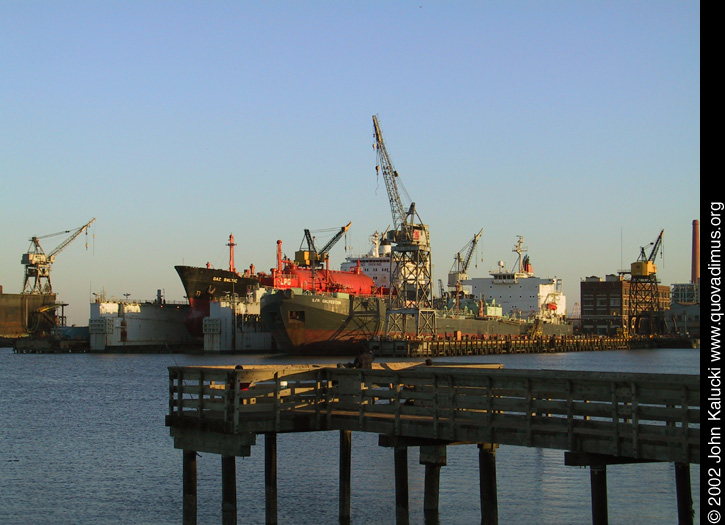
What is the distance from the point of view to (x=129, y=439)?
38.4m

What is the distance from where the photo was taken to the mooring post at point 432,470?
2102cm

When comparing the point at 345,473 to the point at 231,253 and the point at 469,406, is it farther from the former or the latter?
the point at 231,253

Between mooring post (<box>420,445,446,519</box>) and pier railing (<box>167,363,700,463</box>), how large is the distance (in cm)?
137

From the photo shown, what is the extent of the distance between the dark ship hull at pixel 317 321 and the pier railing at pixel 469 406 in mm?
76095

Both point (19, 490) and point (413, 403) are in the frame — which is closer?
A: point (413, 403)

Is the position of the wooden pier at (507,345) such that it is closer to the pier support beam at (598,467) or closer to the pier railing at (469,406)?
the pier railing at (469,406)

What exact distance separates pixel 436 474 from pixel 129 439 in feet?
64.4

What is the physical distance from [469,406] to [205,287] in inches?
4285

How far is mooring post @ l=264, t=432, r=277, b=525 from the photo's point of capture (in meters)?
20.2

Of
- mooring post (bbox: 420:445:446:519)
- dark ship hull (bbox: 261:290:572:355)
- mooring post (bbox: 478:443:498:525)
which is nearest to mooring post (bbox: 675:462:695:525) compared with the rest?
mooring post (bbox: 478:443:498:525)

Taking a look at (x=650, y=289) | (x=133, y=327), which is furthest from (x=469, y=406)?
(x=650, y=289)

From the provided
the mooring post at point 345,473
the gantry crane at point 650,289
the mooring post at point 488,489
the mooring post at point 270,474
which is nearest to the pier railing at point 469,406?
the mooring post at point 270,474

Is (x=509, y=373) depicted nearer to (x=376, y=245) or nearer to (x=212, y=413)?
(x=212, y=413)
